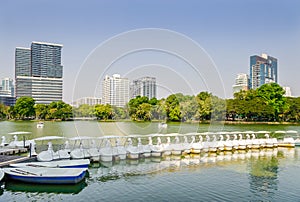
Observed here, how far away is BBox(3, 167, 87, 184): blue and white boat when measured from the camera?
15492 millimetres

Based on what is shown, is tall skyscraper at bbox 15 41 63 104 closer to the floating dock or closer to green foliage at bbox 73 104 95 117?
green foliage at bbox 73 104 95 117

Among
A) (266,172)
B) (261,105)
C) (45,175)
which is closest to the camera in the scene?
(45,175)

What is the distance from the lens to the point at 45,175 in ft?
50.8

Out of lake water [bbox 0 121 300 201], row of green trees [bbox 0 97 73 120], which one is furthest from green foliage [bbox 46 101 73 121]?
lake water [bbox 0 121 300 201]

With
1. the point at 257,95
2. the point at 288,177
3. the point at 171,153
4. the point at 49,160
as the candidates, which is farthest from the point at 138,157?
the point at 257,95

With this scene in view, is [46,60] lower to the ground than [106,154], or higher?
higher

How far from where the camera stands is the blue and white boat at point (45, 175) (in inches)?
610

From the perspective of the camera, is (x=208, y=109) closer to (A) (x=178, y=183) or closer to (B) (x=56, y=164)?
(A) (x=178, y=183)

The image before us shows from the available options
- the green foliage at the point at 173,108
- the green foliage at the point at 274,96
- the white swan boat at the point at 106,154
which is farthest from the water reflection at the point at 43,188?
the green foliage at the point at 274,96

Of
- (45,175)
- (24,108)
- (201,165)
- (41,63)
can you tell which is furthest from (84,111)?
(41,63)

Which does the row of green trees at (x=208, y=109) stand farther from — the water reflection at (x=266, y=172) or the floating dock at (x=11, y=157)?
the floating dock at (x=11, y=157)

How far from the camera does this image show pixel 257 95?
83.1 meters

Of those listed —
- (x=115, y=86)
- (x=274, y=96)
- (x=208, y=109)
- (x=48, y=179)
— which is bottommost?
(x=48, y=179)

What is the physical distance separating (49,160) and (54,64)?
177m
